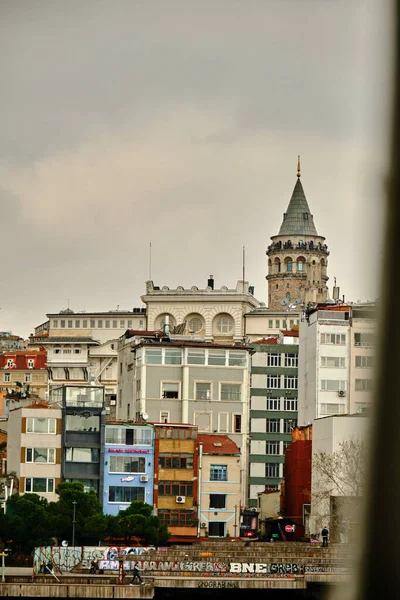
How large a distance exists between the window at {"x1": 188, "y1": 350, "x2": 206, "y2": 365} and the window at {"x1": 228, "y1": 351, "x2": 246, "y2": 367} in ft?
6.79

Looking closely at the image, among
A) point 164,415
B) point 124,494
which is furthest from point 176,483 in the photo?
point 164,415

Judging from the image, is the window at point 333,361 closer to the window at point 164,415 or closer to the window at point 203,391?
the window at point 203,391

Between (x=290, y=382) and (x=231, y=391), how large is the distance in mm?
8402

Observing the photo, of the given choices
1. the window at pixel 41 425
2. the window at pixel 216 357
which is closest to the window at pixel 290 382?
the window at pixel 216 357

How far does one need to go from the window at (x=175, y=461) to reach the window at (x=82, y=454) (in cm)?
385

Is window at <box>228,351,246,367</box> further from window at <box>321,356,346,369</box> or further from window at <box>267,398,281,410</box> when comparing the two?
window at <box>267,398,281,410</box>

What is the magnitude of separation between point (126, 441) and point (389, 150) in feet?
241

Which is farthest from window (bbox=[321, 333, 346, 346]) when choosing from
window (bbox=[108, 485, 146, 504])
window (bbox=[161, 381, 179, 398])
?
window (bbox=[108, 485, 146, 504])

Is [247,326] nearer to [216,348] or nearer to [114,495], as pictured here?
[216,348]

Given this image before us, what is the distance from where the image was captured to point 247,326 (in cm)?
18938

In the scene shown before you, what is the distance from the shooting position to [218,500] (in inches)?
3401

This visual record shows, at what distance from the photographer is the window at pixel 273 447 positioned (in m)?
109

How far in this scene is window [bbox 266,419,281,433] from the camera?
110 meters

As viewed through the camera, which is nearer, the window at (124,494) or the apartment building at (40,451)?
the apartment building at (40,451)
